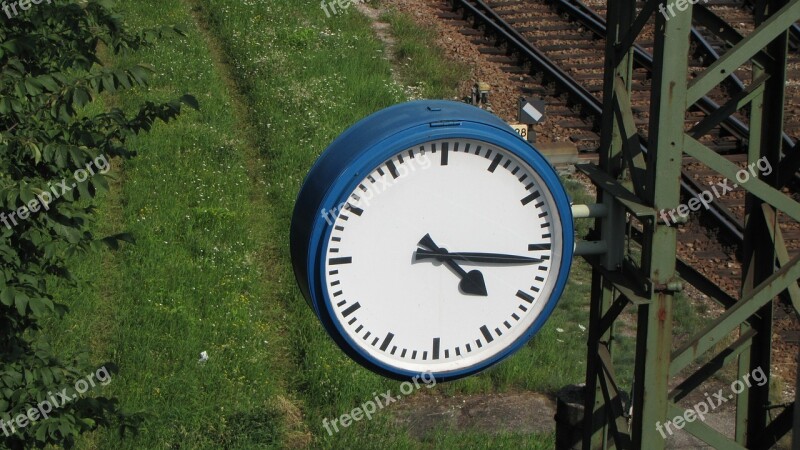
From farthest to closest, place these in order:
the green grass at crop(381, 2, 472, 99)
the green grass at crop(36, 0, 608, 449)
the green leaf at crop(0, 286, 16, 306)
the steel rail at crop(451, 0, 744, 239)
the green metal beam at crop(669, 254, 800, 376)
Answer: the green grass at crop(381, 2, 472, 99), the steel rail at crop(451, 0, 744, 239), the green grass at crop(36, 0, 608, 449), the green leaf at crop(0, 286, 16, 306), the green metal beam at crop(669, 254, 800, 376)

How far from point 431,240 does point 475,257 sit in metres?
0.17

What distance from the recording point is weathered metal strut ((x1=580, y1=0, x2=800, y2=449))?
3676mm

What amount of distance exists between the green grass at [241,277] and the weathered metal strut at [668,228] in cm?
280

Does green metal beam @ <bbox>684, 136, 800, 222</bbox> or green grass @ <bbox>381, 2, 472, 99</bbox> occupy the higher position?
green metal beam @ <bbox>684, 136, 800, 222</bbox>

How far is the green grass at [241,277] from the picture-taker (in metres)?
7.78

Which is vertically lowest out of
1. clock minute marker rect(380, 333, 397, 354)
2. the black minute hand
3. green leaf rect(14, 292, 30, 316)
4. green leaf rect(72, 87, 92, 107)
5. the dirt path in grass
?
the dirt path in grass

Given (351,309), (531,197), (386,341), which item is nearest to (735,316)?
(531,197)

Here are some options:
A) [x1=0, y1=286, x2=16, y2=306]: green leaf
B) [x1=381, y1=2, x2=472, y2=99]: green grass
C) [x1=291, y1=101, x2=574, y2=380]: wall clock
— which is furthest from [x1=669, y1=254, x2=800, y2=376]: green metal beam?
[x1=381, y1=2, x2=472, y2=99]: green grass

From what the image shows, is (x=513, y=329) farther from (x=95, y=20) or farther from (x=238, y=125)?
(x=238, y=125)

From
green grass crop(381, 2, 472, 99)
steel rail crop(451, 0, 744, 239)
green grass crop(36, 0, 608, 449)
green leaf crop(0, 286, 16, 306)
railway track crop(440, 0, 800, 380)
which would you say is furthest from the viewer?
green grass crop(381, 2, 472, 99)

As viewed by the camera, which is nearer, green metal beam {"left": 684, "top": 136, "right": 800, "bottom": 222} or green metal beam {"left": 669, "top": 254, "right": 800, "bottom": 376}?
green metal beam {"left": 684, "top": 136, "right": 800, "bottom": 222}

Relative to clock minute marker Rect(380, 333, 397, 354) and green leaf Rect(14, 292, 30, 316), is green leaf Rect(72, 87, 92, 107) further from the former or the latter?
clock minute marker Rect(380, 333, 397, 354)

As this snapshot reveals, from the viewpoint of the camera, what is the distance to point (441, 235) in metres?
3.79

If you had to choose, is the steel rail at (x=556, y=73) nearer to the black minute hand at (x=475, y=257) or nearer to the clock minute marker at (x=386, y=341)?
the black minute hand at (x=475, y=257)
